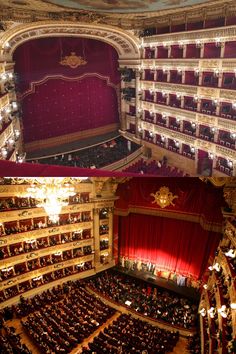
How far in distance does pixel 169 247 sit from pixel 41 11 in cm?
1444

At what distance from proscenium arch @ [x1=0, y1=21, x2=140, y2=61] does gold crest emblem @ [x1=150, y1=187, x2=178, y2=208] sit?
1236 centimetres

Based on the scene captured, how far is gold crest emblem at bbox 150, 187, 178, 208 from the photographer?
13.6 m

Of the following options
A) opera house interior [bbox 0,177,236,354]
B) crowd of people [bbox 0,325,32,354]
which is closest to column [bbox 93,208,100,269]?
opera house interior [bbox 0,177,236,354]

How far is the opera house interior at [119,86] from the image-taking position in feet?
4.50

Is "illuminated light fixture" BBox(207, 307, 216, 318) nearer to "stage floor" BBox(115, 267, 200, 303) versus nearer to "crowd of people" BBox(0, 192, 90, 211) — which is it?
"stage floor" BBox(115, 267, 200, 303)

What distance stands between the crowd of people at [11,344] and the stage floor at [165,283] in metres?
7.03

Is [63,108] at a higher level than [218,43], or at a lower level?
lower

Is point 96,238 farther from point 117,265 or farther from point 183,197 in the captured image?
point 183,197

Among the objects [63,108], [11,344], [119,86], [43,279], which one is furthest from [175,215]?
[63,108]

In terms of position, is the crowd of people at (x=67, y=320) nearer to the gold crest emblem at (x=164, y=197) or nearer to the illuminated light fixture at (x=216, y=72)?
the gold crest emblem at (x=164, y=197)

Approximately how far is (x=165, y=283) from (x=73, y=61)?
14688mm

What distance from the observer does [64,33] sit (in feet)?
4.68

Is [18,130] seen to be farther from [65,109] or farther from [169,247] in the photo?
[169,247]

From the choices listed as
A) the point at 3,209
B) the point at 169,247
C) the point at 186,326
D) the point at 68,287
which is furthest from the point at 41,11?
the point at 169,247
